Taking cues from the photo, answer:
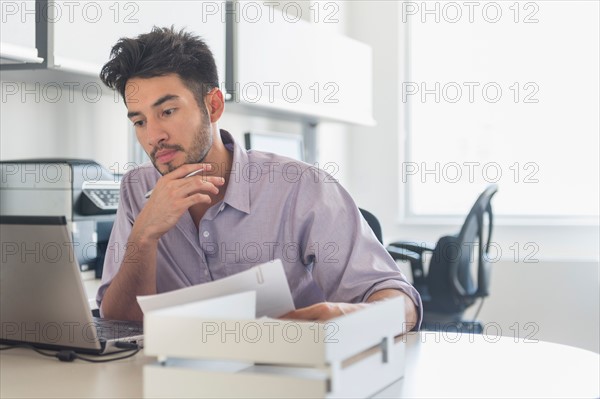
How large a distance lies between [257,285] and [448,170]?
11.6ft

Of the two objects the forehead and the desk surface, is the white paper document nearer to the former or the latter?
the desk surface

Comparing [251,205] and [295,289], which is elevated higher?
[251,205]

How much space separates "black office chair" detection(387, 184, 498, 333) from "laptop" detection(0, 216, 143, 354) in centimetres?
216

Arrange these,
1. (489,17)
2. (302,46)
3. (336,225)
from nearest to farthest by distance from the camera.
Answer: (336,225) < (302,46) < (489,17)

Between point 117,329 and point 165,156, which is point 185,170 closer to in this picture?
point 165,156

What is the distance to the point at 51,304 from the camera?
4.30 feet

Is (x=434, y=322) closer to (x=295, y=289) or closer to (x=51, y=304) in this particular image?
(x=295, y=289)

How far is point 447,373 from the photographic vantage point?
119cm

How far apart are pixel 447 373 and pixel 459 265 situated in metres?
2.26

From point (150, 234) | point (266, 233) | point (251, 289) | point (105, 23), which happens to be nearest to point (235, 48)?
point (105, 23)


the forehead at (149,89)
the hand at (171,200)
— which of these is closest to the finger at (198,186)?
the hand at (171,200)

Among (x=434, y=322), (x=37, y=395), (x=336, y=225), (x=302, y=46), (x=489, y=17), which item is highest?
(x=489, y=17)

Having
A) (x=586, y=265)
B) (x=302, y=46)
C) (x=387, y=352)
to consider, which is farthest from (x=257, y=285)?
(x=586, y=265)

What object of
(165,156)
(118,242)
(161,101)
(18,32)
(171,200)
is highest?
(18,32)
